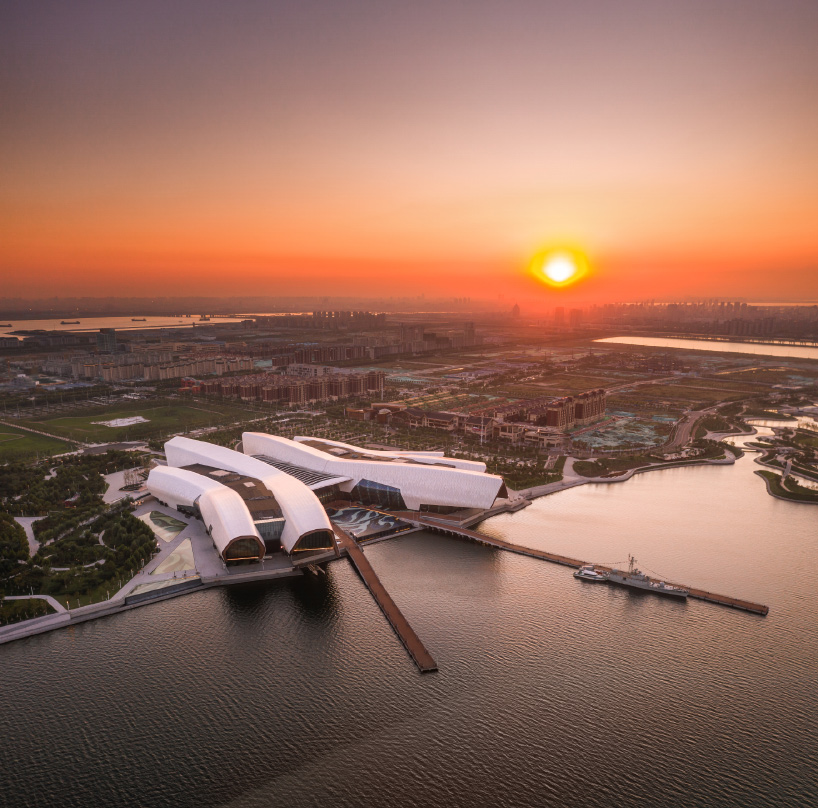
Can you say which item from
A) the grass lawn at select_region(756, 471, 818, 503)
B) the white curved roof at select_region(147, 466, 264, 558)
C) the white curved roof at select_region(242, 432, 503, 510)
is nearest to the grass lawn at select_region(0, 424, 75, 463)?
the white curved roof at select_region(147, 466, 264, 558)

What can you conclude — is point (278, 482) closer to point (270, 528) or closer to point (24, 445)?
point (270, 528)

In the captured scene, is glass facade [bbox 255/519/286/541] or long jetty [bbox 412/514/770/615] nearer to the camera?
long jetty [bbox 412/514/770/615]

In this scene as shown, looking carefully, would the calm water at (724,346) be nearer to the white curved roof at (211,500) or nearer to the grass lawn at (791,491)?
the grass lawn at (791,491)

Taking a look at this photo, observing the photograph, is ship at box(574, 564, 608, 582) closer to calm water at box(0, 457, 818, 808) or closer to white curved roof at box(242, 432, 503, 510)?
calm water at box(0, 457, 818, 808)

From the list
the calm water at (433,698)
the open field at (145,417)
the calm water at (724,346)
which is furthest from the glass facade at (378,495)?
the calm water at (724,346)

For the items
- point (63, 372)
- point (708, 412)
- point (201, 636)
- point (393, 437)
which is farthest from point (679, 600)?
point (63, 372)

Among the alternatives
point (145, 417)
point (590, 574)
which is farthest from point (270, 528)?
point (145, 417)
